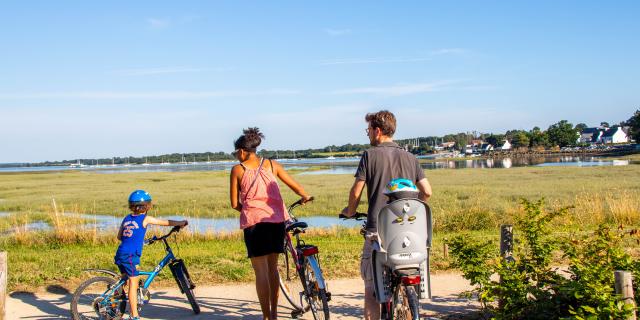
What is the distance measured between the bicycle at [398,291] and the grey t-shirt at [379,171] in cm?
36

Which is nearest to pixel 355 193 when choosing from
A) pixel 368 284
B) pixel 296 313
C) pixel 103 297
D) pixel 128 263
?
pixel 368 284

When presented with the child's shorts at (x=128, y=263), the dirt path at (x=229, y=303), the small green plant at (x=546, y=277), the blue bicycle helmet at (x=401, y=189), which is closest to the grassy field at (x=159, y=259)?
the dirt path at (x=229, y=303)

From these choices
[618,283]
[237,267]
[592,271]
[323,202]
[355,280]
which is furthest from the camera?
[323,202]

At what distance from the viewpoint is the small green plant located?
14.5 feet

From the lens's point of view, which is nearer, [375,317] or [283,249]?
[375,317]

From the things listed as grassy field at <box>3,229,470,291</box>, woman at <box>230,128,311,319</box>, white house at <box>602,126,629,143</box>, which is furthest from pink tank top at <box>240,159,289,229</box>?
white house at <box>602,126,629,143</box>

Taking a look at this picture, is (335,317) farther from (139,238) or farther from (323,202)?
(323,202)

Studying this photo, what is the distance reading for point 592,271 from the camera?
15.4 feet

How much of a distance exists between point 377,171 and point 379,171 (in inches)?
0.6

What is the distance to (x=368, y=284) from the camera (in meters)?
5.28

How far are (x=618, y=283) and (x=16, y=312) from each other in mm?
6644

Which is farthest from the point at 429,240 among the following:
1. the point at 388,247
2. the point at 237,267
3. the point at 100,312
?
the point at 237,267

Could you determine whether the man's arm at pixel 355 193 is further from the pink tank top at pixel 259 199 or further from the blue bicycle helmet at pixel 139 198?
the blue bicycle helmet at pixel 139 198

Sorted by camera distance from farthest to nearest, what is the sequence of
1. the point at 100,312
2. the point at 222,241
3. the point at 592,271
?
the point at 222,241 < the point at 100,312 < the point at 592,271
